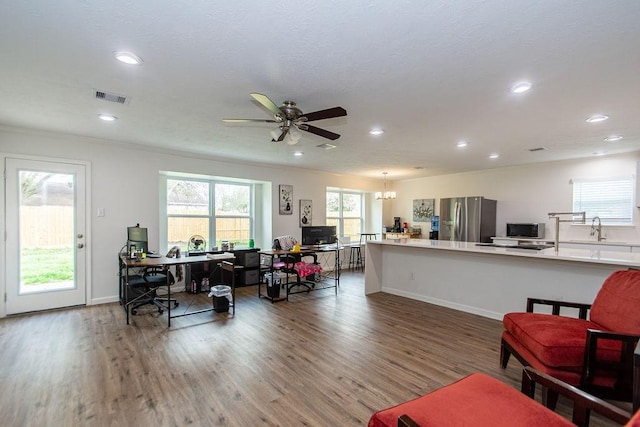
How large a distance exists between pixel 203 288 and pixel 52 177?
2799mm

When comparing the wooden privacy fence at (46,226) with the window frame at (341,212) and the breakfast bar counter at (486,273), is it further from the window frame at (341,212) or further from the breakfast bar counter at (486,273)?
the window frame at (341,212)

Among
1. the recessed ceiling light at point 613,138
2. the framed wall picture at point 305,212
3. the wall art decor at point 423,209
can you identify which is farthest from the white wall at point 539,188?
the framed wall picture at point 305,212

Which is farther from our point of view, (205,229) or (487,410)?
(205,229)

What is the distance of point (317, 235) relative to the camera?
18.9 feet

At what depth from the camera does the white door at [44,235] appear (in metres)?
3.97

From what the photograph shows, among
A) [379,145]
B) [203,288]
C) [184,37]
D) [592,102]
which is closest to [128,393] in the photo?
[184,37]

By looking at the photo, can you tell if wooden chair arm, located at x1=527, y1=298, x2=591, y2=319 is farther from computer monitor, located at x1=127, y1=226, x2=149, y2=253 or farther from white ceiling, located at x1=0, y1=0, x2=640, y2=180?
computer monitor, located at x1=127, y1=226, x2=149, y2=253

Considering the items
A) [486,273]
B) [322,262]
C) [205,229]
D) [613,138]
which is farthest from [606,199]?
[205,229]

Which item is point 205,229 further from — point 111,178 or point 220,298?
point 220,298

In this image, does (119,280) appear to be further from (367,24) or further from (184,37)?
(367,24)

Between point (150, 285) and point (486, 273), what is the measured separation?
176 inches

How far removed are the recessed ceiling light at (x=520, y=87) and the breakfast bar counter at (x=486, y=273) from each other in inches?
67.9

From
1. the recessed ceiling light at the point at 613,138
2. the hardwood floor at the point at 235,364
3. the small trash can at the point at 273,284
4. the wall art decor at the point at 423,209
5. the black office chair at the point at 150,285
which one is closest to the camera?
the hardwood floor at the point at 235,364

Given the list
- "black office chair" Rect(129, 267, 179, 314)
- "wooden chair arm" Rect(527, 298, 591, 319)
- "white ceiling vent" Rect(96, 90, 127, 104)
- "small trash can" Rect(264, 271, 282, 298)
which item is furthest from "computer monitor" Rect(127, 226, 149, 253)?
"wooden chair arm" Rect(527, 298, 591, 319)
